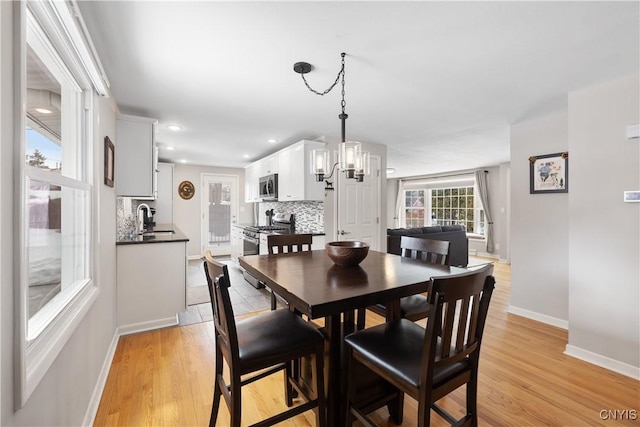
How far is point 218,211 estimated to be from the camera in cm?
691

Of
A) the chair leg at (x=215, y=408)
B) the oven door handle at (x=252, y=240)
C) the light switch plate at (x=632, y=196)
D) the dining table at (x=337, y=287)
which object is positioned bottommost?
the chair leg at (x=215, y=408)

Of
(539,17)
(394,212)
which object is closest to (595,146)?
(539,17)

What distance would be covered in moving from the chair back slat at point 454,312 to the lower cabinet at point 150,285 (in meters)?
2.67

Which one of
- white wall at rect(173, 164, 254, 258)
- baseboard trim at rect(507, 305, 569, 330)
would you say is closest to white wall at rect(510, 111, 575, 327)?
baseboard trim at rect(507, 305, 569, 330)

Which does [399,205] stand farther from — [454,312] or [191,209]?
[454,312]

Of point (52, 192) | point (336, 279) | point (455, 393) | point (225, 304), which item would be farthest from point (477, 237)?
point (52, 192)

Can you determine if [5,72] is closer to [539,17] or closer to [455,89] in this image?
[539,17]

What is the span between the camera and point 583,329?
94.3 inches

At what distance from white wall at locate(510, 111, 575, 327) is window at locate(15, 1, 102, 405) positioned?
3979 millimetres

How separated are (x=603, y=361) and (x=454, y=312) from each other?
2240 millimetres

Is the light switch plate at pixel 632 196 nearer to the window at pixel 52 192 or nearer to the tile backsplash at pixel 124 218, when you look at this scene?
the window at pixel 52 192

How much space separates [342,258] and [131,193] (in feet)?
7.76

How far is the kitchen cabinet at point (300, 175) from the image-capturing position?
12.5ft

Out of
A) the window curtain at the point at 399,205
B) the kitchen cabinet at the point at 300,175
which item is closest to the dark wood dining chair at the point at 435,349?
the kitchen cabinet at the point at 300,175
